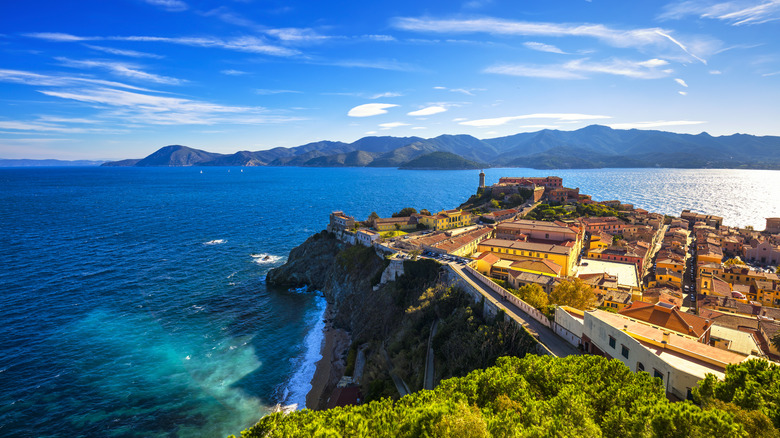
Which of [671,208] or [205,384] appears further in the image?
[671,208]

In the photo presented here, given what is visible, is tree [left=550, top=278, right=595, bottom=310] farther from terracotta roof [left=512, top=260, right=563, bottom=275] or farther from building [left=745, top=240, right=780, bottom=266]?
building [left=745, top=240, right=780, bottom=266]

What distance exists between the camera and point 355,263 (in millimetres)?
60281

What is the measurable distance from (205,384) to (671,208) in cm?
15915

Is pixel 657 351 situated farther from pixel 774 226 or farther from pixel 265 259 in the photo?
pixel 774 226

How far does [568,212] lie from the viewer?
87250 millimetres

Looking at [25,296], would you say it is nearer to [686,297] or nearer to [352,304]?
[352,304]

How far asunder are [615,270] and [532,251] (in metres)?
14.7

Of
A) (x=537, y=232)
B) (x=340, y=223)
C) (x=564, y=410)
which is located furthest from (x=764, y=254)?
(x=564, y=410)

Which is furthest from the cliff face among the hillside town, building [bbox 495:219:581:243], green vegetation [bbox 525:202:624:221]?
green vegetation [bbox 525:202:624:221]

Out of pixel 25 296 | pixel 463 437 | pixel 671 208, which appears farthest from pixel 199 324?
pixel 671 208

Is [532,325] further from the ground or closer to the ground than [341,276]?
further from the ground

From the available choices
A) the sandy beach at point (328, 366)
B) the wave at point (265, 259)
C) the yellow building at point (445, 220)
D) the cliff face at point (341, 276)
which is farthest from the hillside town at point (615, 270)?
the wave at point (265, 259)

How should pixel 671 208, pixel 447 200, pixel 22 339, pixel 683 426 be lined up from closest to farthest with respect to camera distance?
pixel 683 426 < pixel 22 339 < pixel 671 208 < pixel 447 200

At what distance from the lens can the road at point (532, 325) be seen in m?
26.5
